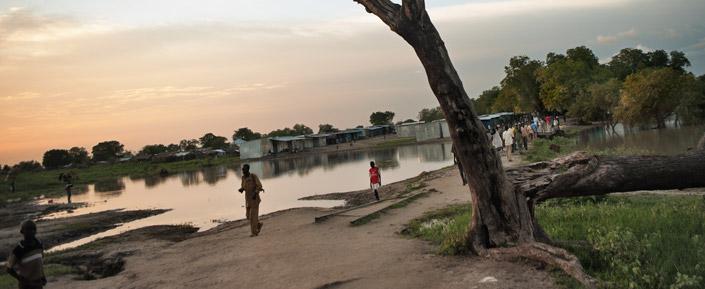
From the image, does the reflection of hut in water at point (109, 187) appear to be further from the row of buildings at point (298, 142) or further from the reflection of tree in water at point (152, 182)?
the row of buildings at point (298, 142)

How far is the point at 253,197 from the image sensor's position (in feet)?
42.0

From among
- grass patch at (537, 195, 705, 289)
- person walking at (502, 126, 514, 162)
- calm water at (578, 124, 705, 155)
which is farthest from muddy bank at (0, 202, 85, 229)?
calm water at (578, 124, 705, 155)

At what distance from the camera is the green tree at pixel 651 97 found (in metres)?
41.2

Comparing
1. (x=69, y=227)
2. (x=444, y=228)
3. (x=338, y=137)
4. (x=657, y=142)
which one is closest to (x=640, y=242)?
(x=444, y=228)

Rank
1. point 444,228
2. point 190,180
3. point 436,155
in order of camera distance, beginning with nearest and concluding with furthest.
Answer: point 444,228
point 436,155
point 190,180

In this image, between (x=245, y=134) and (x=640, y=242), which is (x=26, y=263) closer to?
(x=640, y=242)

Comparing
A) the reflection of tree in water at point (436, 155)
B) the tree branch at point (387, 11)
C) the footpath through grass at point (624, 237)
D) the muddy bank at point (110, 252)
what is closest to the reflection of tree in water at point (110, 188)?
the reflection of tree in water at point (436, 155)

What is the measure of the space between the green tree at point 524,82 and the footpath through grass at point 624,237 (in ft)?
213

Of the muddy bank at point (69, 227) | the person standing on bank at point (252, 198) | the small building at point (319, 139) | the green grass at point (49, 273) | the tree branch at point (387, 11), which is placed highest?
the tree branch at point (387, 11)

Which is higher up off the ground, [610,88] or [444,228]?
[610,88]

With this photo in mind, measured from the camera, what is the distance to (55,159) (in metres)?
107

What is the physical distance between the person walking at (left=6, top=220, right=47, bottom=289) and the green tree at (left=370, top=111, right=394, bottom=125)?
5911 inches

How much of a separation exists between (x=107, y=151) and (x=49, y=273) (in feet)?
390

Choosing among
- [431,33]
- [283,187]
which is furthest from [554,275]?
[283,187]
